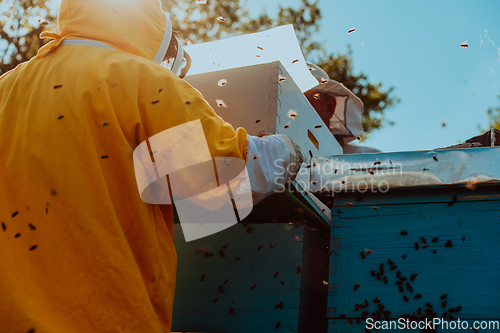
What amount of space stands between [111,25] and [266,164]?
2.64 ft

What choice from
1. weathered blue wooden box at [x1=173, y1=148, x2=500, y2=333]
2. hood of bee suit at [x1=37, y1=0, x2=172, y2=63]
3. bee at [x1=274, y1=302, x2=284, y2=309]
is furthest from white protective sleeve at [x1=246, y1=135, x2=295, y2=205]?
bee at [x1=274, y1=302, x2=284, y2=309]

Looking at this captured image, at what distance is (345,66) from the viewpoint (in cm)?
1551

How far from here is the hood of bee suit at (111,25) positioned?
163 cm

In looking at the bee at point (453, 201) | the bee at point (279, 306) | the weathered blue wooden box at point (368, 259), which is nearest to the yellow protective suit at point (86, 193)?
the weathered blue wooden box at point (368, 259)

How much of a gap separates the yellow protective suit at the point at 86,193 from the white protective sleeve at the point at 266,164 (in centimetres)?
6

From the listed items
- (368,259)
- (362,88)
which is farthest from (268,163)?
(362,88)

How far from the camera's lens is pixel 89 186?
1293 millimetres

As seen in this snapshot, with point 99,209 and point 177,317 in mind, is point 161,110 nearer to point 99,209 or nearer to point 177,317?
point 99,209

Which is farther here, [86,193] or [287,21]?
[287,21]

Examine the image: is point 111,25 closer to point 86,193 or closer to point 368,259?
point 86,193

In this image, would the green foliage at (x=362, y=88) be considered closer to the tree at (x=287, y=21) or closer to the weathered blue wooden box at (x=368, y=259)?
the tree at (x=287, y=21)

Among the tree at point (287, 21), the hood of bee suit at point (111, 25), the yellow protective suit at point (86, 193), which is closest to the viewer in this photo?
the yellow protective suit at point (86, 193)

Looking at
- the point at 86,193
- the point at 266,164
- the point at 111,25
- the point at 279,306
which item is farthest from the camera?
the point at 279,306

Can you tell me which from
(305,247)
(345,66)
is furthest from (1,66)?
(305,247)
